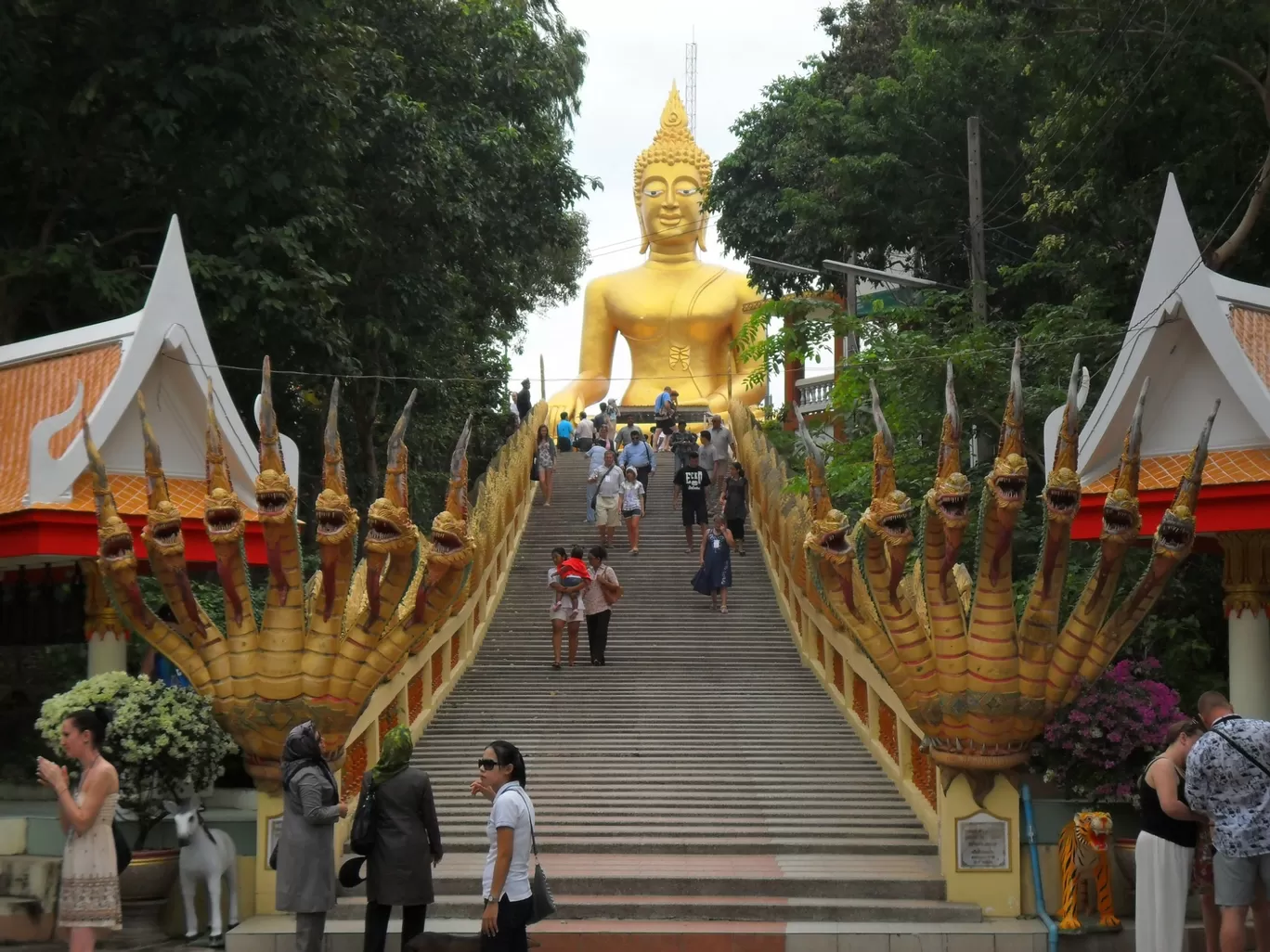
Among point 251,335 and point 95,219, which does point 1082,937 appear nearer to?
point 251,335

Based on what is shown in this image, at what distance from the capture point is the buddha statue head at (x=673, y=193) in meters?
39.2

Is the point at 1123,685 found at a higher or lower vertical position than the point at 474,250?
lower

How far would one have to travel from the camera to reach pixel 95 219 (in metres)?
21.4

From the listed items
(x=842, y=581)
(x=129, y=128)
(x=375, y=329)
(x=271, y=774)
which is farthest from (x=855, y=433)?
(x=271, y=774)

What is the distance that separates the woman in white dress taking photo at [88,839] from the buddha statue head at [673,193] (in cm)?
3142

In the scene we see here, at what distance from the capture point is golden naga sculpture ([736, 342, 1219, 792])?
1146cm

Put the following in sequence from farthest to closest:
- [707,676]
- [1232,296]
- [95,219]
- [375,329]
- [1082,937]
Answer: [375,329] → [95,219] → [707,676] → [1232,296] → [1082,937]

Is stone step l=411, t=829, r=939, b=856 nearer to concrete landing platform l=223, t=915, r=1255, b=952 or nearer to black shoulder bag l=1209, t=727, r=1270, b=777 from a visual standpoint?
concrete landing platform l=223, t=915, r=1255, b=952

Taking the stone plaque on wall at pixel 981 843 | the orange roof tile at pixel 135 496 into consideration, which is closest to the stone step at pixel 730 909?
the stone plaque on wall at pixel 981 843

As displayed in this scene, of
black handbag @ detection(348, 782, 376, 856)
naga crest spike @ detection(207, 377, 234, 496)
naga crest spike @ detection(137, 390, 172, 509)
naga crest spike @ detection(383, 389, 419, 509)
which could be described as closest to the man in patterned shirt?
black handbag @ detection(348, 782, 376, 856)

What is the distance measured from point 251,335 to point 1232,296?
11151mm

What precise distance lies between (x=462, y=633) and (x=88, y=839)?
389 inches

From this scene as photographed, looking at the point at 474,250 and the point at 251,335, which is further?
the point at 474,250

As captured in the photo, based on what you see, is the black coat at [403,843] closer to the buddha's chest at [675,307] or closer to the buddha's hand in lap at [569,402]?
the buddha's hand in lap at [569,402]
